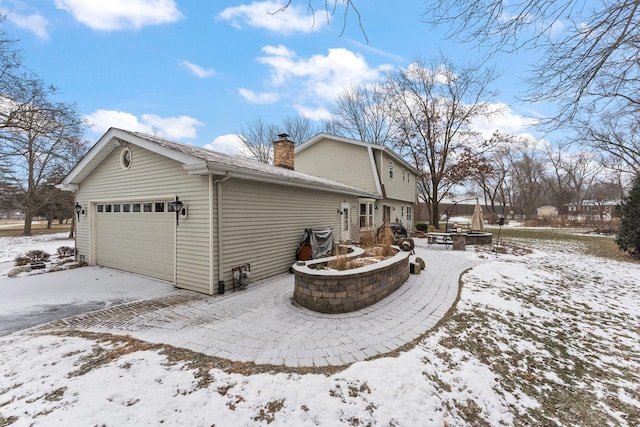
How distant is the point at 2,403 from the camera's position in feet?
7.72

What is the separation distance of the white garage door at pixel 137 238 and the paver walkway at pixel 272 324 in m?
1.59

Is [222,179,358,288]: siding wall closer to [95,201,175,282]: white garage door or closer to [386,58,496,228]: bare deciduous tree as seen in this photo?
[95,201,175,282]: white garage door

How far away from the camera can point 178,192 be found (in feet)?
19.7

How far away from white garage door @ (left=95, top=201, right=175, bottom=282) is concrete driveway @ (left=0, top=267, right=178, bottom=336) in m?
0.34

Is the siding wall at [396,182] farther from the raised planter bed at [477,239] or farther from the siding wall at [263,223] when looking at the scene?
the siding wall at [263,223]

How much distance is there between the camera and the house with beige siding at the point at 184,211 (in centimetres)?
559

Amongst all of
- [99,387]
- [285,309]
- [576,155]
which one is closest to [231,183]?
[285,309]

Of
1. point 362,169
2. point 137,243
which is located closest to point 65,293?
point 137,243

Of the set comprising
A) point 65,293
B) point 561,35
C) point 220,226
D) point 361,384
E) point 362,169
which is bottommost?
point 361,384

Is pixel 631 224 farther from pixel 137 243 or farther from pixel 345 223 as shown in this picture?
pixel 137 243

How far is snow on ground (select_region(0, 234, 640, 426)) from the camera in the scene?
230 centimetres

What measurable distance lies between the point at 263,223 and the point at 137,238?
12.0 feet

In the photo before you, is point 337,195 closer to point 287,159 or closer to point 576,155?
point 287,159

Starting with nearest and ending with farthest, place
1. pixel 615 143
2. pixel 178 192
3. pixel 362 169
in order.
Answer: pixel 178 192, pixel 362 169, pixel 615 143
